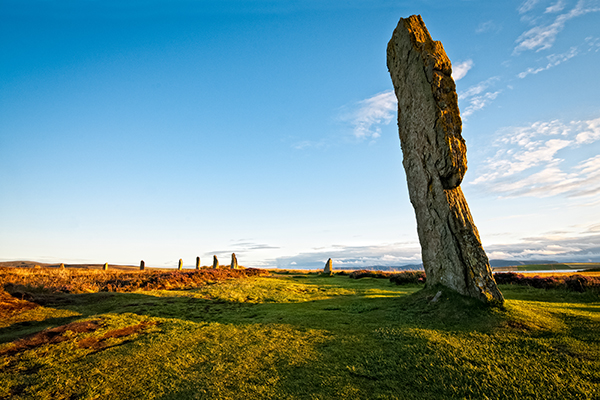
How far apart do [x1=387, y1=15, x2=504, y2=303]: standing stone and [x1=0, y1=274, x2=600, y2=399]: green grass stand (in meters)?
1.03

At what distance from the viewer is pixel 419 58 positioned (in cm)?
986

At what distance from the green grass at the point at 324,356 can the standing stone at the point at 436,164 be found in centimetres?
103

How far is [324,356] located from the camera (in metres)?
5.30

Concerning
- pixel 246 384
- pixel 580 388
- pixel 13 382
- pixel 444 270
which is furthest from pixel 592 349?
pixel 13 382

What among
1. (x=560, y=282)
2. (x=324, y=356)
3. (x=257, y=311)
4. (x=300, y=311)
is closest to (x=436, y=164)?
(x=300, y=311)

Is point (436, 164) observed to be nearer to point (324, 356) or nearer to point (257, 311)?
point (324, 356)

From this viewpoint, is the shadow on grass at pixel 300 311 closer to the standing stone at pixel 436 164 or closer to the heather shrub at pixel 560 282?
the standing stone at pixel 436 164

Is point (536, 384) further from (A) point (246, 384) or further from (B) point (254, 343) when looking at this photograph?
(B) point (254, 343)

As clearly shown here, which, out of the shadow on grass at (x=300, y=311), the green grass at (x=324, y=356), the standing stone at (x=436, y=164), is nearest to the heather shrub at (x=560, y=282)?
the green grass at (x=324, y=356)

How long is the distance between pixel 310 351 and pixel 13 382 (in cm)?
493

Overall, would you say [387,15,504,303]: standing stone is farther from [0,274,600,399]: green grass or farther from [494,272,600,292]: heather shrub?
[494,272,600,292]: heather shrub

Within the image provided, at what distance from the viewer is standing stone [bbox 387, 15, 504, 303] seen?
8.18 meters

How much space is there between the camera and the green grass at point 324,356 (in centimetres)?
414

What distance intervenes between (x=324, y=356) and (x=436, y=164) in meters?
6.97
